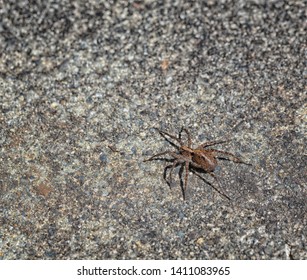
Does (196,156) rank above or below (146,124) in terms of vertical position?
below

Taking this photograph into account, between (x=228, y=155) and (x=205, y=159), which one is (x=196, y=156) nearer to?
(x=205, y=159)

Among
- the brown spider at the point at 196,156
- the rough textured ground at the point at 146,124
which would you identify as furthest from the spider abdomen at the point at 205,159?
the rough textured ground at the point at 146,124

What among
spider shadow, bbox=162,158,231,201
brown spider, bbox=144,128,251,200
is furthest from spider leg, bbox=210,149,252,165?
spider shadow, bbox=162,158,231,201

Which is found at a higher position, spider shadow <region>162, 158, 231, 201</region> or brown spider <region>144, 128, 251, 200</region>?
brown spider <region>144, 128, 251, 200</region>

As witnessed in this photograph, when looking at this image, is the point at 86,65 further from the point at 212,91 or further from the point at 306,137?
the point at 306,137

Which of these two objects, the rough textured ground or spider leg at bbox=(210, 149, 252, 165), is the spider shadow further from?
spider leg at bbox=(210, 149, 252, 165)

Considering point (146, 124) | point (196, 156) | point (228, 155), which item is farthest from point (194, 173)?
point (146, 124)
